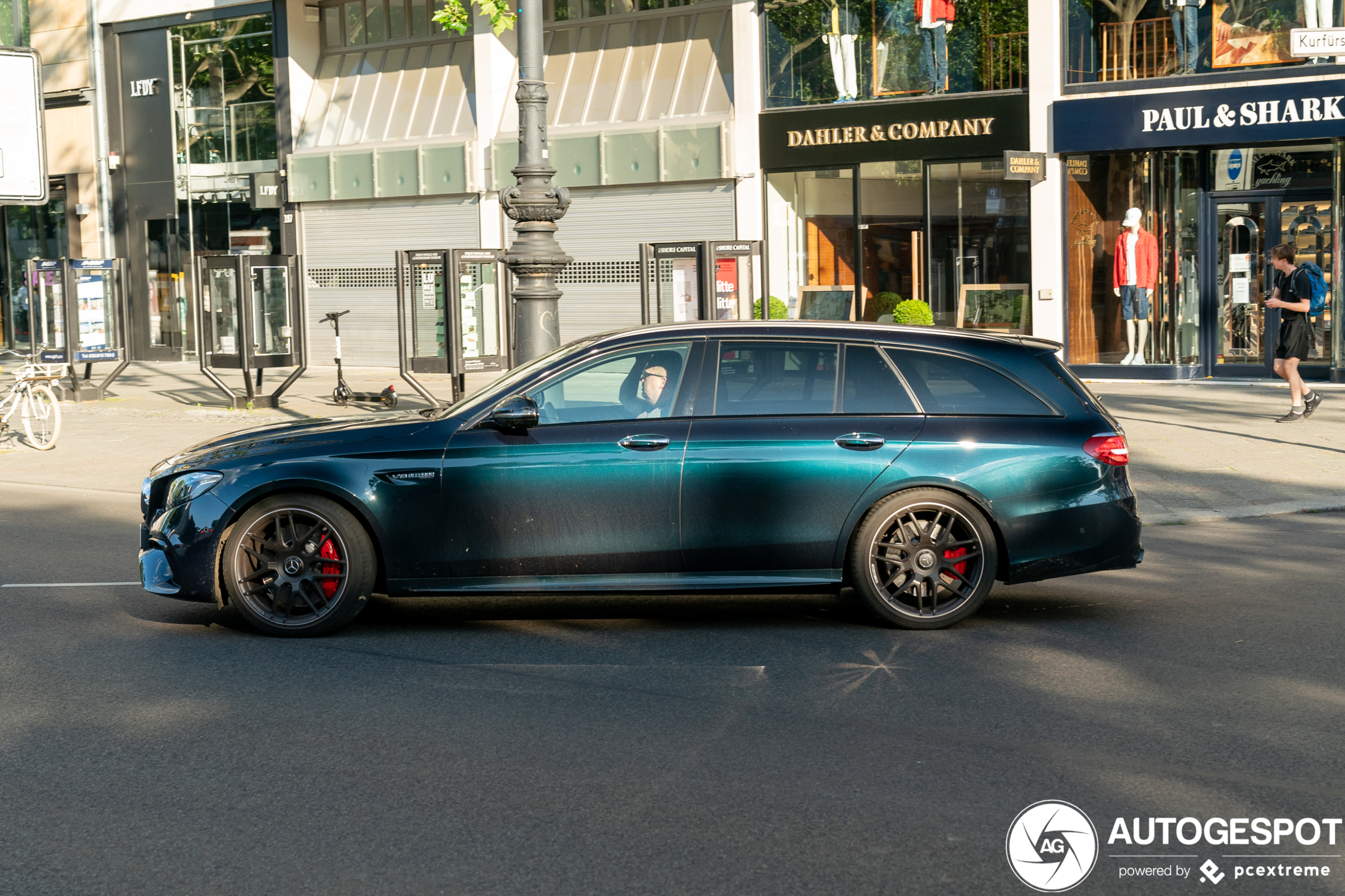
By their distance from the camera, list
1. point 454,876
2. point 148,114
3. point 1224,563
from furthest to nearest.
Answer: point 148,114 < point 1224,563 < point 454,876

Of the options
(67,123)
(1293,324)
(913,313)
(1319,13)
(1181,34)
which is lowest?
(1293,324)

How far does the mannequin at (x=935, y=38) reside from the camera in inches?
876

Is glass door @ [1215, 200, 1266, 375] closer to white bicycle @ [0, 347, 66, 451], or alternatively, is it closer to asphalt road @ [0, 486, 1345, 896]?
asphalt road @ [0, 486, 1345, 896]

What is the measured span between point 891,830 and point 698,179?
67.7ft

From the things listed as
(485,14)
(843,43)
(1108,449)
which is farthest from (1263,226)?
(1108,449)

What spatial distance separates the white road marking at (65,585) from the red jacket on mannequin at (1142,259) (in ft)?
52.3

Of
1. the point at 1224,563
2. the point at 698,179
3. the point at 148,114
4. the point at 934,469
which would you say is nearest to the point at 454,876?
the point at 934,469

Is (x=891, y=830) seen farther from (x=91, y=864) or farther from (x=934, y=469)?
(x=934, y=469)

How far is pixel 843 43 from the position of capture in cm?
2311

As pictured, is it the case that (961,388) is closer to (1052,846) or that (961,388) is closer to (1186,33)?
(1052,846)

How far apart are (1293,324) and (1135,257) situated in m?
5.83

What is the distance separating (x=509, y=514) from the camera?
7125 millimetres

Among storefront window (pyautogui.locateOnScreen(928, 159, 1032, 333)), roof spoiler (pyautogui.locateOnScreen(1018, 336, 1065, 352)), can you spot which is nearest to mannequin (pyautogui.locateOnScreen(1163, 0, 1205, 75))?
storefront window (pyautogui.locateOnScreen(928, 159, 1032, 333))

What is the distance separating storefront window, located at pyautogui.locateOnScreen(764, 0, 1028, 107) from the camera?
21875 mm
